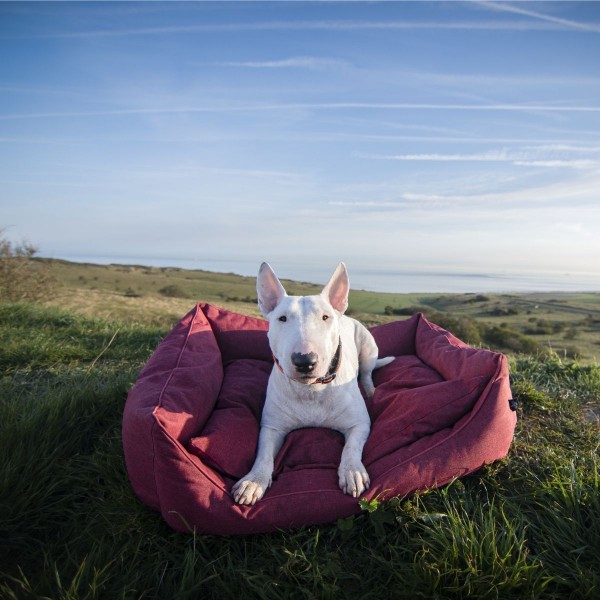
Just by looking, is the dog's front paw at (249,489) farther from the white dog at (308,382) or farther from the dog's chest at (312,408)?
the dog's chest at (312,408)

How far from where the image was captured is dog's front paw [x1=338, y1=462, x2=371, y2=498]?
2.62 metres

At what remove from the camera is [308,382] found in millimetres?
2721

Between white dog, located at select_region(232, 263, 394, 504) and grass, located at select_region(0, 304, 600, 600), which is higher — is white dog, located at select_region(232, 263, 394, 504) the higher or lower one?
the higher one

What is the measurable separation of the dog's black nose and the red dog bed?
0.76 metres

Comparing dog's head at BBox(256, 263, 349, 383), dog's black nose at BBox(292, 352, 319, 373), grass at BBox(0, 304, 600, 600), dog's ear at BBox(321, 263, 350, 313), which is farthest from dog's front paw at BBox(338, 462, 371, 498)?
dog's ear at BBox(321, 263, 350, 313)

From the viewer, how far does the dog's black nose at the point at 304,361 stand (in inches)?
100

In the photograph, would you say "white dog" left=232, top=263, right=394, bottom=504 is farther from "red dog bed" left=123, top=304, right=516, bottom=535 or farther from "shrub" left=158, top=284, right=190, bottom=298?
"shrub" left=158, top=284, right=190, bottom=298

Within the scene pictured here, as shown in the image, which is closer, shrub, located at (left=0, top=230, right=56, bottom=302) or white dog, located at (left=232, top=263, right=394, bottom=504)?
white dog, located at (left=232, top=263, right=394, bottom=504)

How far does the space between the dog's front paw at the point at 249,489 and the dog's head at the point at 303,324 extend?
70 cm

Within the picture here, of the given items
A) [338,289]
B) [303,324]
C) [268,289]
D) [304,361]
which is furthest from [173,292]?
[304,361]

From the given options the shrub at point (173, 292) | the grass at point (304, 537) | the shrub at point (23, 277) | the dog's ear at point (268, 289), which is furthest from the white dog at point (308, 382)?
the shrub at point (173, 292)

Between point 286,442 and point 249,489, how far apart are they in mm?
631

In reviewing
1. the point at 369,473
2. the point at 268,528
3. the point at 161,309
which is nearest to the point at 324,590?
the point at 268,528

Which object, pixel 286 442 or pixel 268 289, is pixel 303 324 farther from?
pixel 286 442
